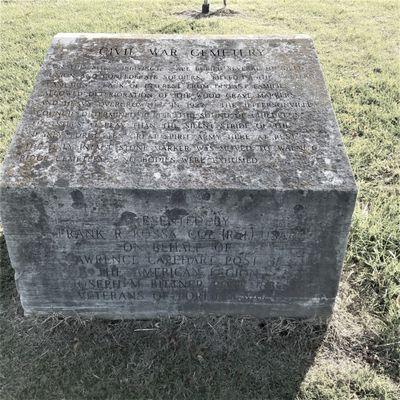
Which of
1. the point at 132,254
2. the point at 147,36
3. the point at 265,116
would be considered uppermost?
the point at 147,36

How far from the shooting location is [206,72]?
3750 mm

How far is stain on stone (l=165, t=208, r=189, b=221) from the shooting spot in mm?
3143

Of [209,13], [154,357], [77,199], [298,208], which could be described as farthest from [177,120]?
[209,13]

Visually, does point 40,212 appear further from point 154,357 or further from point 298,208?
point 298,208

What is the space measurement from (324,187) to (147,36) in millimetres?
2069

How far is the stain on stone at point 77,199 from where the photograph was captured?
3.03 metres

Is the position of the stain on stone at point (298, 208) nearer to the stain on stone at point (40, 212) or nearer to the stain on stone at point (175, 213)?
the stain on stone at point (175, 213)

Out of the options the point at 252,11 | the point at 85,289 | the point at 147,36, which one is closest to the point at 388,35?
the point at 252,11

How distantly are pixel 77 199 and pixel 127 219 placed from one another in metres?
0.34

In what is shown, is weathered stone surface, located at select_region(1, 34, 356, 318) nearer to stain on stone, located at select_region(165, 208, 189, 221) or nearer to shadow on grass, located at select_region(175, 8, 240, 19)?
stain on stone, located at select_region(165, 208, 189, 221)

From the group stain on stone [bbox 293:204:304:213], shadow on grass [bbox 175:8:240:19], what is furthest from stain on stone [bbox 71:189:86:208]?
shadow on grass [bbox 175:8:240:19]

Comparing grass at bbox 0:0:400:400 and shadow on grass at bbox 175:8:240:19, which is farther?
shadow on grass at bbox 175:8:240:19

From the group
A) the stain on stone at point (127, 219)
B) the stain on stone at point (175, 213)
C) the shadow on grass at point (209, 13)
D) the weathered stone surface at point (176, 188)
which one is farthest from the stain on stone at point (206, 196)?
the shadow on grass at point (209, 13)

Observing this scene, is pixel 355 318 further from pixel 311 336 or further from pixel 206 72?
pixel 206 72
